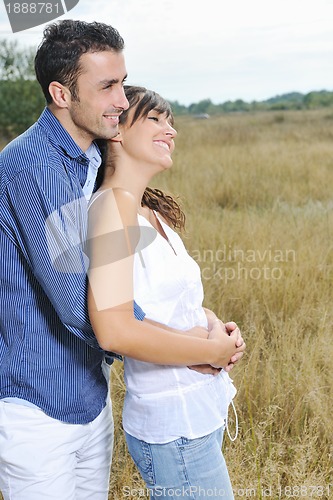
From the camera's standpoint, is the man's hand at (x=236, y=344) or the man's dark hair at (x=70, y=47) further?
the man's hand at (x=236, y=344)

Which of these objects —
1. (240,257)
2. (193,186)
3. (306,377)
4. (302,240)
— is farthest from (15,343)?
(193,186)

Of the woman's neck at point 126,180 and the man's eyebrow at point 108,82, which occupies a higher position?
the man's eyebrow at point 108,82

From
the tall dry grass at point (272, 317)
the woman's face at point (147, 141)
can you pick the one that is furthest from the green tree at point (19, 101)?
the woman's face at point (147, 141)

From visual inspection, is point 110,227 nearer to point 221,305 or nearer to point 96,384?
point 96,384

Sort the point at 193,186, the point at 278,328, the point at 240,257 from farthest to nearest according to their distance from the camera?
1. the point at 193,186
2. the point at 240,257
3. the point at 278,328

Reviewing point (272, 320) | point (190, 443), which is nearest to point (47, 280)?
point (190, 443)

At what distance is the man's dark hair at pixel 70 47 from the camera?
1.34 metres

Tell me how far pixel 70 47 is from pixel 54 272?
46 cm

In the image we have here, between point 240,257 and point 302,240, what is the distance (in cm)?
47

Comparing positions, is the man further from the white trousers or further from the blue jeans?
the blue jeans

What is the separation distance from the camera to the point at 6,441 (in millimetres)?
1313

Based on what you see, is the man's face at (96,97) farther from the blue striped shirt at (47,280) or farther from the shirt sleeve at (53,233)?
the shirt sleeve at (53,233)

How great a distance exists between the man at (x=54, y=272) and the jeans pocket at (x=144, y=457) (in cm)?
9

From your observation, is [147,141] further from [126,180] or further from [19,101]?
[19,101]
